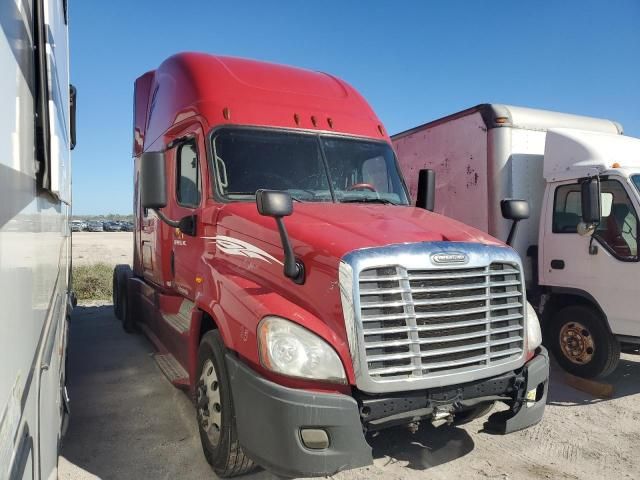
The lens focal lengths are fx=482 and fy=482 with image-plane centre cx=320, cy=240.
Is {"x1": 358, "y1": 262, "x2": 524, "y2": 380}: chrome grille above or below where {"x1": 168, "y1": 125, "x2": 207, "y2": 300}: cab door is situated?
below

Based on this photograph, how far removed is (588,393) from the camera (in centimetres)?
536

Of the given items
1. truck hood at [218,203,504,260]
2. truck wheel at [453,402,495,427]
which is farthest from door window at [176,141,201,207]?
truck wheel at [453,402,495,427]

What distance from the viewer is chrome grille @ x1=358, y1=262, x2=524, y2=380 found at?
2828 mm

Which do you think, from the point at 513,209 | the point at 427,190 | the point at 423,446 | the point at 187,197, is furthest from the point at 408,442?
the point at 187,197

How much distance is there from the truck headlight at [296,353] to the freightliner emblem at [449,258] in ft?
2.77

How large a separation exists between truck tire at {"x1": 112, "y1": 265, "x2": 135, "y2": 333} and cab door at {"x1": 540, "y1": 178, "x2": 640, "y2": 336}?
6143mm

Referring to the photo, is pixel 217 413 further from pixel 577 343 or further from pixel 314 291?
pixel 577 343

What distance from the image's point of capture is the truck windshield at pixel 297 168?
3957 millimetres

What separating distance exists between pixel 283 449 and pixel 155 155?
2.32 m

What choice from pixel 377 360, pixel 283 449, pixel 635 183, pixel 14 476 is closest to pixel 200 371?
pixel 283 449

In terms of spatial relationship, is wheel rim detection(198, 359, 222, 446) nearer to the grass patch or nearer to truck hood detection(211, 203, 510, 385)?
truck hood detection(211, 203, 510, 385)

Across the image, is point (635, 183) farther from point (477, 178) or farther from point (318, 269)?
point (318, 269)

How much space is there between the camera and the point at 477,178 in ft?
21.9

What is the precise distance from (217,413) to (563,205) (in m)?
4.99
